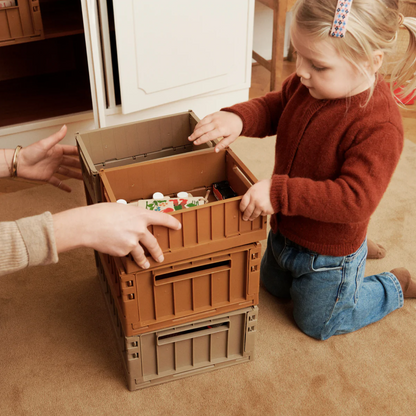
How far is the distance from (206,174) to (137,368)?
0.49 m

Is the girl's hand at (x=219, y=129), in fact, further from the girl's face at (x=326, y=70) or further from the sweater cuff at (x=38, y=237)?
the sweater cuff at (x=38, y=237)

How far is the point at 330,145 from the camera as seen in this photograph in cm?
107

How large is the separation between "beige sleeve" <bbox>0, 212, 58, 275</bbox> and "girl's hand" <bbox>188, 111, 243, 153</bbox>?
1.34ft

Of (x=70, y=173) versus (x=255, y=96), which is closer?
(x=70, y=173)

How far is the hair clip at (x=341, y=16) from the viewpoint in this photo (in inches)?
35.8

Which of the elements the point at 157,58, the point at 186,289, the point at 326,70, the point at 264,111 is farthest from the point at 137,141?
the point at 157,58

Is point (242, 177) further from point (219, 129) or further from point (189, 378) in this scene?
point (189, 378)

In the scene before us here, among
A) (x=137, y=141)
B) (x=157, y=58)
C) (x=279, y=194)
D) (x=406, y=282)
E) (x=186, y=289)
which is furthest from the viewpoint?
(x=157, y=58)

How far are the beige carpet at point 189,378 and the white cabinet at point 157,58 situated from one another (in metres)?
0.76

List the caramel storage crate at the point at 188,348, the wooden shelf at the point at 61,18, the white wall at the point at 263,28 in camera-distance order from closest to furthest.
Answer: the caramel storage crate at the point at 188,348 < the wooden shelf at the point at 61,18 < the white wall at the point at 263,28

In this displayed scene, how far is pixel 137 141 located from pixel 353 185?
2.00 feet

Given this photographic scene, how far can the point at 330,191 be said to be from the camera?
100cm

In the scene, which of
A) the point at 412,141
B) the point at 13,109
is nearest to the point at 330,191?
the point at 412,141

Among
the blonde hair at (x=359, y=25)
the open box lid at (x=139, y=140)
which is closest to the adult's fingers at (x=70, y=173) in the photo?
the open box lid at (x=139, y=140)
